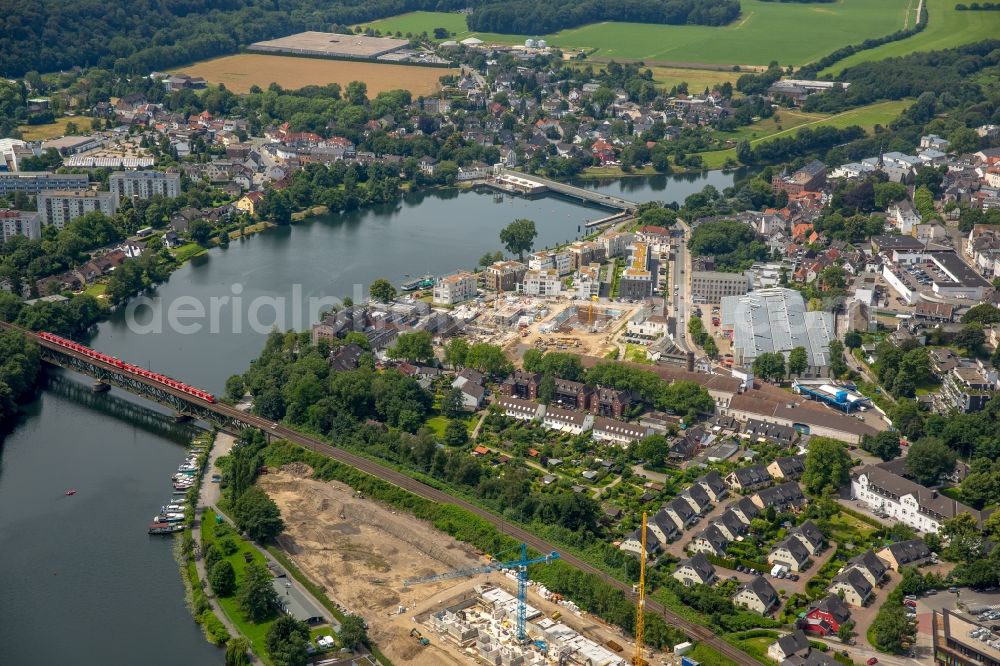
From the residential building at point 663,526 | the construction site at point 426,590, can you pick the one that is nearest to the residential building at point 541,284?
the construction site at point 426,590

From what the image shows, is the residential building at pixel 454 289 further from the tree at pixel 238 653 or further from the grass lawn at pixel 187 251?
the tree at pixel 238 653

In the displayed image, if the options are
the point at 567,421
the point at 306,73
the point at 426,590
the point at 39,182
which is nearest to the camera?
the point at 426,590

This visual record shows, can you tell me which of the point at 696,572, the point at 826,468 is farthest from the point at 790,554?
the point at 826,468

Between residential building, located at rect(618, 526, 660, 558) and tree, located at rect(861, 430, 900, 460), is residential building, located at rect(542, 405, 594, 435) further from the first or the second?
tree, located at rect(861, 430, 900, 460)

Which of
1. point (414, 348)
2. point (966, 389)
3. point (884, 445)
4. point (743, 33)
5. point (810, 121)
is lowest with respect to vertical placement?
point (884, 445)

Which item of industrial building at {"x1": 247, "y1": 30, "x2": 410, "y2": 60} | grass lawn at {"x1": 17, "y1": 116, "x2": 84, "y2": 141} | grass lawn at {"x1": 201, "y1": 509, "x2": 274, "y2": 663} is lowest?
grass lawn at {"x1": 201, "y1": 509, "x2": 274, "y2": 663}

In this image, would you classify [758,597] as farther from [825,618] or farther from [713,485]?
[713,485]

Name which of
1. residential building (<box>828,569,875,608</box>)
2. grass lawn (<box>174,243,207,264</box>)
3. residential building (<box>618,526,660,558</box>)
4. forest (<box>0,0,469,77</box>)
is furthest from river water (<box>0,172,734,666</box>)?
forest (<box>0,0,469,77</box>)
